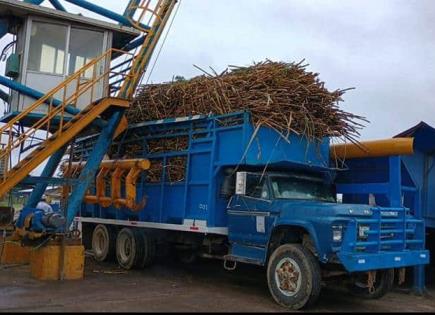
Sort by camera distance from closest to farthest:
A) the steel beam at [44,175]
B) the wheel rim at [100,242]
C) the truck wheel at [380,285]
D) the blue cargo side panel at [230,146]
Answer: the truck wheel at [380,285] < the blue cargo side panel at [230,146] < the steel beam at [44,175] < the wheel rim at [100,242]

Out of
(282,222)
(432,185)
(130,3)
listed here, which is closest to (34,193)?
(130,3)

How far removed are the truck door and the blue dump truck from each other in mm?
19

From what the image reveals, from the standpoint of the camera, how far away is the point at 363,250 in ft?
28.8

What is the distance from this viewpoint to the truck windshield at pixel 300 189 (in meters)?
10.3

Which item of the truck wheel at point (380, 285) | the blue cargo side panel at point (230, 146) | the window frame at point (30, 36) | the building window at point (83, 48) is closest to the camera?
the truck wheel at point (380, 285)

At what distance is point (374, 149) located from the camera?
1121 centimetres

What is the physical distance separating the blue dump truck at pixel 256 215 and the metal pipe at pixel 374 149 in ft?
1.31

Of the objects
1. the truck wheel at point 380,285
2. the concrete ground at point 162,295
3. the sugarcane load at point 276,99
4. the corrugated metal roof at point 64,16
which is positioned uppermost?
the corrugated metal roof at point 64,16

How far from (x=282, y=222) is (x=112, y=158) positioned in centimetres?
677

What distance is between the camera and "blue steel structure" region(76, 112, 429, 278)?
344 inches

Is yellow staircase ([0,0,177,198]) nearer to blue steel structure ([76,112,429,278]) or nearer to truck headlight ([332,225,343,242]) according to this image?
blue steel structure ([76,112,429,278])

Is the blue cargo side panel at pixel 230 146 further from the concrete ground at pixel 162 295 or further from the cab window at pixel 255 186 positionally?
the concrete ground at pixel 162 295

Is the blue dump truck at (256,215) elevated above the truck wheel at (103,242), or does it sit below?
above

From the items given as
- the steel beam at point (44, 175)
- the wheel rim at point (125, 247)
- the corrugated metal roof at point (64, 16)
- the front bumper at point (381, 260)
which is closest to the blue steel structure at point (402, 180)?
the front bumper at point (381, 260)
